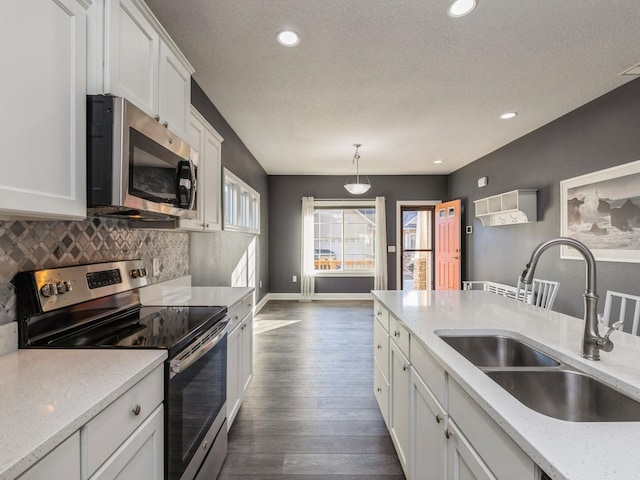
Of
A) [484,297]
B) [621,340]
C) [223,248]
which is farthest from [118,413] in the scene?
[223,248]

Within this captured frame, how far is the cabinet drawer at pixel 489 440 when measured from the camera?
70 cm

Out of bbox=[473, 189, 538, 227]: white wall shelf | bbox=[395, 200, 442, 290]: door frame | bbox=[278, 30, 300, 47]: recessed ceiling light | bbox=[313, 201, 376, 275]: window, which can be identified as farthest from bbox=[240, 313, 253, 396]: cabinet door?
bbox=[395, 200, 442, 290]: door frame

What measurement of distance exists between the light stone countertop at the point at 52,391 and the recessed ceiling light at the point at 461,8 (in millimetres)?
2261

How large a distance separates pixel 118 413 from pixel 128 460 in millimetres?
165

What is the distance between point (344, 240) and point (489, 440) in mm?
6015

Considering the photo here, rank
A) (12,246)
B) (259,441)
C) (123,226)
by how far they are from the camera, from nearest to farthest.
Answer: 1. (12,246)
2. (123,226)
3. (259,441)

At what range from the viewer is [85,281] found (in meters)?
1.48

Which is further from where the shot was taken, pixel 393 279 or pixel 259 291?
pixel 393 279

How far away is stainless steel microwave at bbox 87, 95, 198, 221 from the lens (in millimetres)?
1159

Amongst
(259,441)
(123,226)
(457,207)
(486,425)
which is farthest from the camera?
(457,207)

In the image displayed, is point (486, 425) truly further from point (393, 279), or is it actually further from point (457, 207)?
point (393, 279)

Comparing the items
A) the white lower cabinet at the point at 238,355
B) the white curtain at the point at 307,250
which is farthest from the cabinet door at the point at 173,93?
the white curtain at the point at 307,250

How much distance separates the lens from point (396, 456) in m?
1.93

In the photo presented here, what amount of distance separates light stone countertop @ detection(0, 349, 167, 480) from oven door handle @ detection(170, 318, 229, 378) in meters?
0.09
